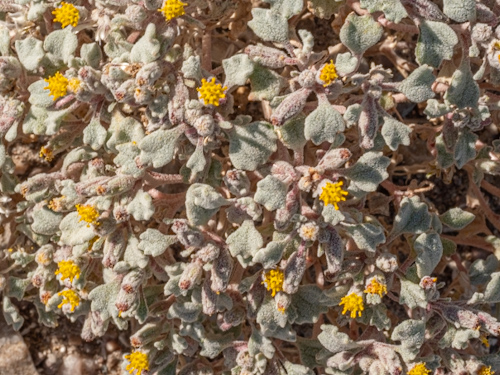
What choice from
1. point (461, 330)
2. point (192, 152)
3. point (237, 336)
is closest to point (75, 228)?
point (192, 152)

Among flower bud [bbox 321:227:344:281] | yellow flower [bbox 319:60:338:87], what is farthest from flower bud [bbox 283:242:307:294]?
yellow flower [bbox 319:60:338:87]

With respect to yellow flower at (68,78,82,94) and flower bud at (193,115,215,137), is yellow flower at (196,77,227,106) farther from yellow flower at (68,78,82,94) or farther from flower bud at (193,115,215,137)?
yellow flower at (68,78,82,94)

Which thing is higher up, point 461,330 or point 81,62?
point 81,62

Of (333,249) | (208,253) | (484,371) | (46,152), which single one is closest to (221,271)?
(208,253)

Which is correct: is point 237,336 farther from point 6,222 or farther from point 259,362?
point 6,222

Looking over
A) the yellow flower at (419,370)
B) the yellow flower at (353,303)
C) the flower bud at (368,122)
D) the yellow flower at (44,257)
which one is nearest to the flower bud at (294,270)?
the yellow flower at (353,303)

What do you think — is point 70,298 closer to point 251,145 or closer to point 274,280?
point 274,280
